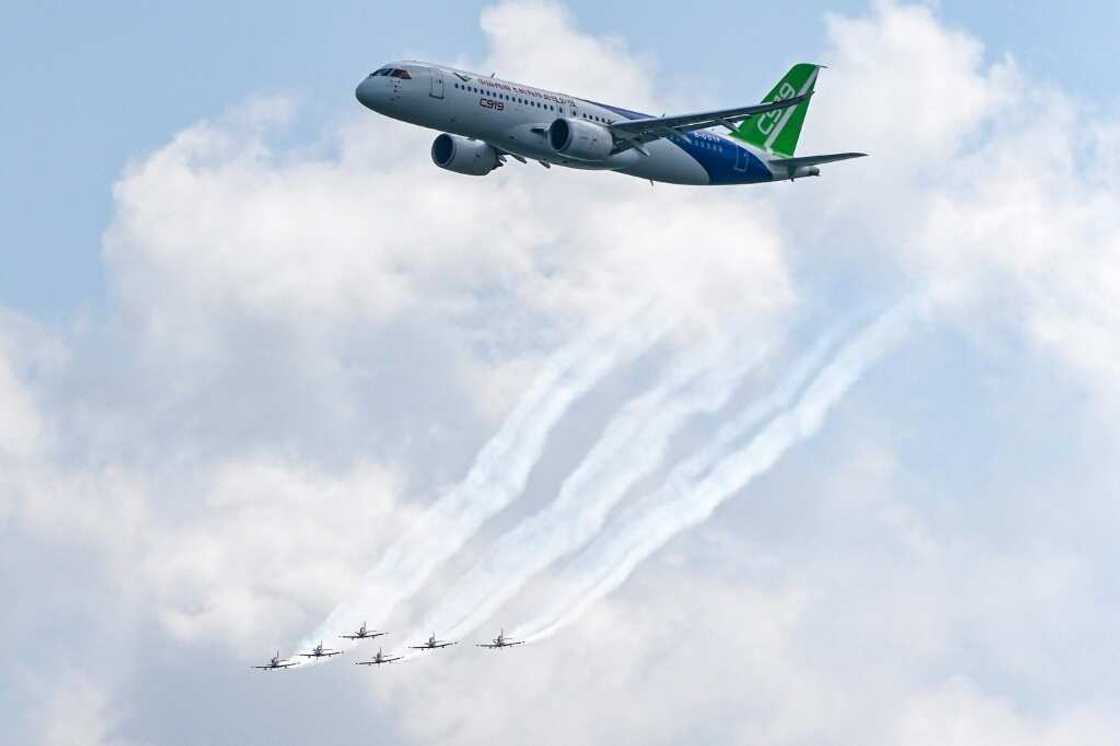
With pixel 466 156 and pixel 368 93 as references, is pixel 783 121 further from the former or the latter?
pixel 368 93

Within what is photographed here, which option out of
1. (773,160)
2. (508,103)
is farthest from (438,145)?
(773,160)

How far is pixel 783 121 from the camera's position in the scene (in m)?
154

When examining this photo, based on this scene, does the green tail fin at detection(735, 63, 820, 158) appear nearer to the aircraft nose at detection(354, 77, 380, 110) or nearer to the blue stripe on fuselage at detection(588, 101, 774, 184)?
the blue stripe on fuselage at detection(588, 101, 774, 184)

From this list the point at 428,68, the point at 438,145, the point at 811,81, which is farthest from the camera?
the point at 811,81

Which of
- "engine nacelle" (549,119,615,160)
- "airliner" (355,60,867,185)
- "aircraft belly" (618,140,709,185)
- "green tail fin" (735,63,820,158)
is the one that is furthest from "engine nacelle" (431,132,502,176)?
"green tail fin" (735,63,820,158)

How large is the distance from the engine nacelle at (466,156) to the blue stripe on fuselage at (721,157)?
7.93 metres

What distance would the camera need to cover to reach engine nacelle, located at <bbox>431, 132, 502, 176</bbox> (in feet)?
463

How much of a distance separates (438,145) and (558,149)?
11.4 m

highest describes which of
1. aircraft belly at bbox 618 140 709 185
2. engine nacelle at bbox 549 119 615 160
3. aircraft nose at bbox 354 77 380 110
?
aircraft nose at bbox 354 77 380 110

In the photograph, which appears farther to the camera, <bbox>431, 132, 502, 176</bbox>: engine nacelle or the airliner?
<bbox>431, 132, 502, 176</bbox>: engine nacelle

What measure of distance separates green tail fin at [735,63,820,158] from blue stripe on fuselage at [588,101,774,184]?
9.29 feet

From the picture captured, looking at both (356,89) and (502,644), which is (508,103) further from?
(502,644)

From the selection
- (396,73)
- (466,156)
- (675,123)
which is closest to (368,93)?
(396,73)

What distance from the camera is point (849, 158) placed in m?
139
